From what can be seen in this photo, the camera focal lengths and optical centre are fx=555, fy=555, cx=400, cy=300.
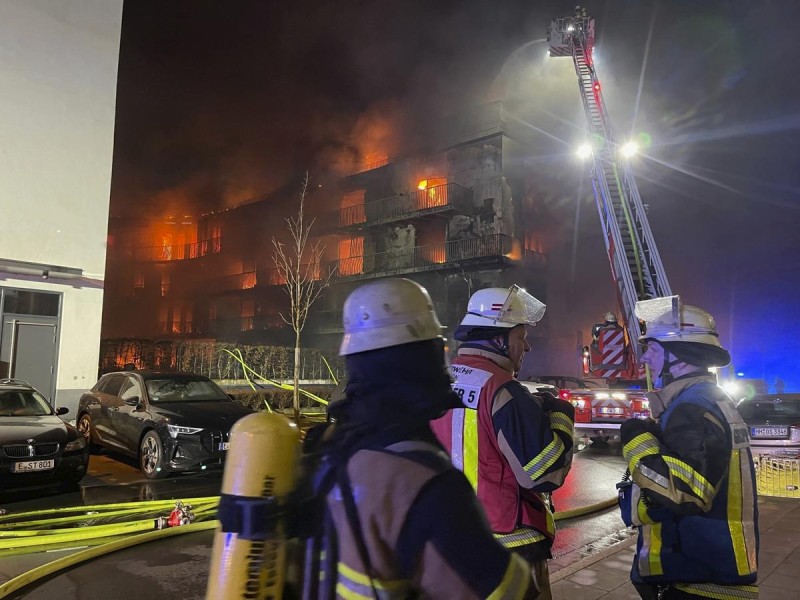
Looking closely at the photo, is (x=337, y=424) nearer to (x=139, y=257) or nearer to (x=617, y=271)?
(x=617, y=271)

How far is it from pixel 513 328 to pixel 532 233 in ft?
78.6

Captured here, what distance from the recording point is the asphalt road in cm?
427

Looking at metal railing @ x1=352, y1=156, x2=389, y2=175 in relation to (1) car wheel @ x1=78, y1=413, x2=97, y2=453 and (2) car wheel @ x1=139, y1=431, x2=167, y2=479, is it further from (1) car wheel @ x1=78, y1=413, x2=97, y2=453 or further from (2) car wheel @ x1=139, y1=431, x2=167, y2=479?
(2) car wheel @ x1=139, y1=431, x2=167, y2=479

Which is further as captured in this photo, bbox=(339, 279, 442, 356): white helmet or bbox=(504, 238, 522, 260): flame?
bbox=(504, 238, 522, 260): flame

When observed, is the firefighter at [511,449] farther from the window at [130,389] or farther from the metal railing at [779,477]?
the window at [130,389]

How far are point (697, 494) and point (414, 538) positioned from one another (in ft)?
4.58

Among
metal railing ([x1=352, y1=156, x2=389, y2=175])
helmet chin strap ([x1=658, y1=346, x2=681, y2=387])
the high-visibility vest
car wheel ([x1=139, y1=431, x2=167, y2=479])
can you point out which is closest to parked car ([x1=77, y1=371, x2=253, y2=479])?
car wheel ([x1=139, y1=431, x2=167, y2=479])

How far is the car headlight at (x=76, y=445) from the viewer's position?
7.28 m

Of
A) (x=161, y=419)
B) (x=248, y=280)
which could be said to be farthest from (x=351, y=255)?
(x=161, y=419)

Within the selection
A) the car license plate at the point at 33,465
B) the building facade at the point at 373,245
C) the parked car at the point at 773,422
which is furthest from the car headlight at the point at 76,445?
the building facade at the point at 373,245

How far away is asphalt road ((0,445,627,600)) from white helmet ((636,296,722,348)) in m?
3.48

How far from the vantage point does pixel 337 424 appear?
127 centimetres

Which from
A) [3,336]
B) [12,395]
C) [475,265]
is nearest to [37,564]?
[12,395]

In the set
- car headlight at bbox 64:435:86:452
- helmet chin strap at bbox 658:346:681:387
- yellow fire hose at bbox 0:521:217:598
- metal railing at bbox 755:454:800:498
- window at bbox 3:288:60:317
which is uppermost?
window at bbox 3:288:60:317
